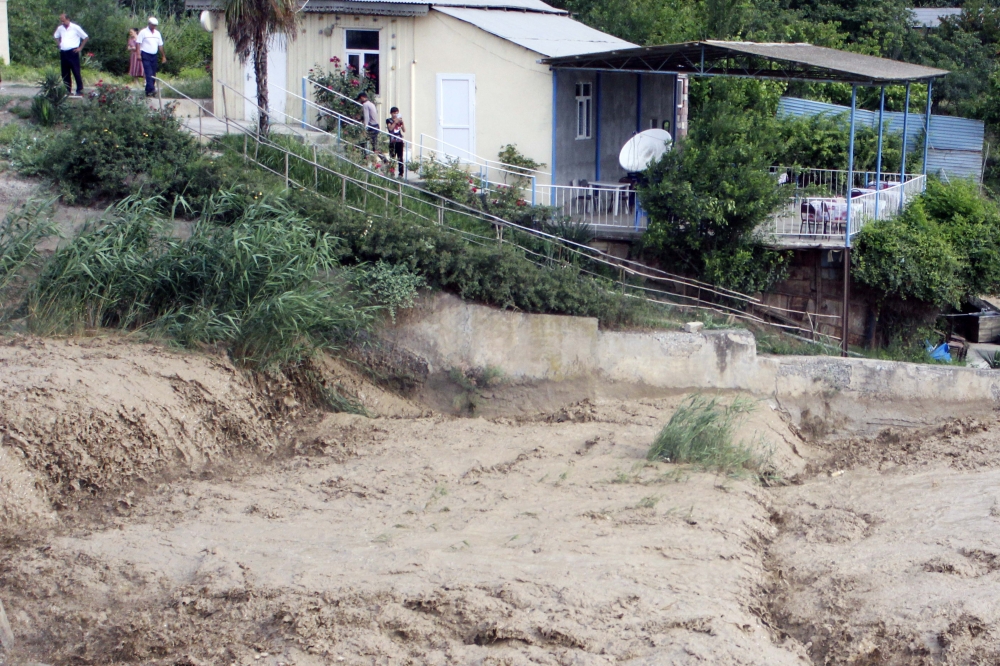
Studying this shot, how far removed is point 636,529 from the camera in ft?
28.9

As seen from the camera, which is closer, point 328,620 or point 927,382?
point 328,620

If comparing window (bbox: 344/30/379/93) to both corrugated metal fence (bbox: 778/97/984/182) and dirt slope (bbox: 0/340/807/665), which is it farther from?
corrugated metal fence (bbox: 778/97/984/182)

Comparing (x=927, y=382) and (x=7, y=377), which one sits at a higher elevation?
(x=7, y=377)

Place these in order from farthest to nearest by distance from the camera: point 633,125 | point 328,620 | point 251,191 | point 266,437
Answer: point 633,125, point 251,191, point 266,437, point 328,620

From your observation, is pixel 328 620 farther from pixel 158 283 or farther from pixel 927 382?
pixel 927 382

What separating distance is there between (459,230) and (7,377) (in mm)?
6803

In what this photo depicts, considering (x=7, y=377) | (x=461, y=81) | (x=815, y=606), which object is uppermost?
(x=461, y=81)

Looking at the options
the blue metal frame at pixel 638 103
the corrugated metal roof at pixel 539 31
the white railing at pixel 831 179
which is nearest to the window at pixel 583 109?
the corrugated metal roof at pixel 539 31

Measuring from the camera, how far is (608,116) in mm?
20234

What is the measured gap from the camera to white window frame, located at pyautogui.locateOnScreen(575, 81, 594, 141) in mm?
19562

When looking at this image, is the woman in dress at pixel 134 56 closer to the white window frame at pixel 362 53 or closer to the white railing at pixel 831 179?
the white window frame at pixel 362 53

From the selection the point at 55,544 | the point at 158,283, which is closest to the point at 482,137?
the point at 158,283

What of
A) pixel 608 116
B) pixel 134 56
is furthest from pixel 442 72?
pixel 134 56

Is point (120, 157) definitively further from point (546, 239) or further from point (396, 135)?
point (546, 239)
